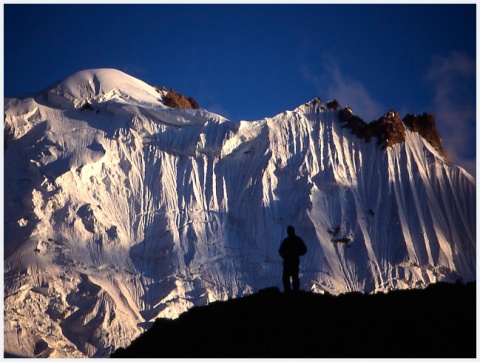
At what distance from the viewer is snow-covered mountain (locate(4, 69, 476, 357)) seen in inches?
2534

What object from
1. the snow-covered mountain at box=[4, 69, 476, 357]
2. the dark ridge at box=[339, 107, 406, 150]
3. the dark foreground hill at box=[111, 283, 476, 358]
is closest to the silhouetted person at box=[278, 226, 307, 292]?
the dark foreground hill at box=[111, 283, 476, 358]

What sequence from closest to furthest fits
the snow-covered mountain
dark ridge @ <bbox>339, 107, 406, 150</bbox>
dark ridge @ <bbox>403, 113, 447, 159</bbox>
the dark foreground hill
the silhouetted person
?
the dark foreground hill → the silhouetted person → the snow-covered mountain → dark ridge @ <bbox>339, 107, 406, 150</bbox> → dark ridge @ <bbox>403, 113, 447, 159</bbox>

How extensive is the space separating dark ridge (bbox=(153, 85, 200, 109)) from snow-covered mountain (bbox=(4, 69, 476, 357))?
0.47 meters

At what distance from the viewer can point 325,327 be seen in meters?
32.2

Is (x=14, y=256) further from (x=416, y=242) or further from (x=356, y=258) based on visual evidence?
(x=416, y=242)

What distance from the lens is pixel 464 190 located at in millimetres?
75500

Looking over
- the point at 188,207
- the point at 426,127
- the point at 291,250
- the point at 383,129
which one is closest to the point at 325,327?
the point at 291,250

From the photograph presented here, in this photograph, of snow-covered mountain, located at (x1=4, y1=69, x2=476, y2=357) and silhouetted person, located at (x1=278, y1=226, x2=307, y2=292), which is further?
snow-covered mountain, located at (x1=4, y1=69, x2=476, y2=357)

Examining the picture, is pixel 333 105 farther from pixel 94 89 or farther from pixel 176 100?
pixel 94 89

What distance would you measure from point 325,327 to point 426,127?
50321mm

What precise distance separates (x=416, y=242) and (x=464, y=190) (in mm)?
7302

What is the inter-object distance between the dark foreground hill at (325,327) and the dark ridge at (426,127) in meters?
44.6

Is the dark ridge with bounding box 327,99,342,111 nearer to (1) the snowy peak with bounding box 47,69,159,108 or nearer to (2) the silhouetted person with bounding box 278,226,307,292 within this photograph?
(1) the snowy peak with bounding box 47,69,159,108

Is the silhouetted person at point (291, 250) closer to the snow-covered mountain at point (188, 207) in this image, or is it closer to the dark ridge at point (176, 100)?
the snow-covered mountain at point (188, 207)
